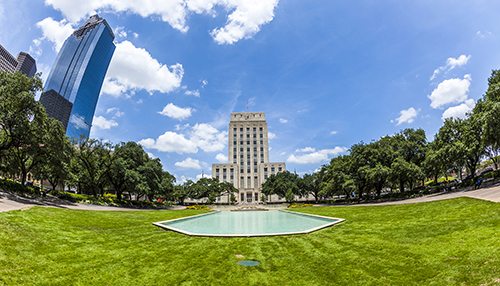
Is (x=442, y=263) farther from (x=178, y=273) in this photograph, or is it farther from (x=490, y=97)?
(x=490, y=97)

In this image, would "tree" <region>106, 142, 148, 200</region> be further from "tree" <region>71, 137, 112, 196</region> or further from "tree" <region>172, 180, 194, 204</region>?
"tree" <region>172, 180, 194, 204</region>

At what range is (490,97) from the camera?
30.0 meters

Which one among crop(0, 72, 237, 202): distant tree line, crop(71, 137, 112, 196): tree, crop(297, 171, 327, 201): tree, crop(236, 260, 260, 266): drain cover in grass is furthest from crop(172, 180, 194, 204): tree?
crop(236, 260, 260, 266): drain cover in grass

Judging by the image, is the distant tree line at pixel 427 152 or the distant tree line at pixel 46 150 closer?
the distant tree line at pixel 46 150

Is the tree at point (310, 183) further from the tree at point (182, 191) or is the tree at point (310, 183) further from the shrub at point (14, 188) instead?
the shrub at point (14, 188)

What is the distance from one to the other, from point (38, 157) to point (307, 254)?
31.9 m

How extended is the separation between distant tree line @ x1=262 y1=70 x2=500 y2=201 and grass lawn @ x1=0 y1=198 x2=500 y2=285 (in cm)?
2359

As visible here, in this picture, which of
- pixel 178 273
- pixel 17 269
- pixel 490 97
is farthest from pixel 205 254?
pixel 490 97

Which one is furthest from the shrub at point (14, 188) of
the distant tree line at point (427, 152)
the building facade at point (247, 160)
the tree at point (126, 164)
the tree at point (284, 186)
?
the building facade at point (247, 160)

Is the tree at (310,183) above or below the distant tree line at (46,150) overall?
below

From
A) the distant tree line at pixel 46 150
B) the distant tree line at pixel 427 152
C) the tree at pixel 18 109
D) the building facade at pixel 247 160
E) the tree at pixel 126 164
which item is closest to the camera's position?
the tree at pixel 18 109

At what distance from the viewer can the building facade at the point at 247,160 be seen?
116750 millimetres

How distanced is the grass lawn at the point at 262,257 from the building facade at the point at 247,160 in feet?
337

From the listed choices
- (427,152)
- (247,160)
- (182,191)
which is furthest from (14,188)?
(247,160)
